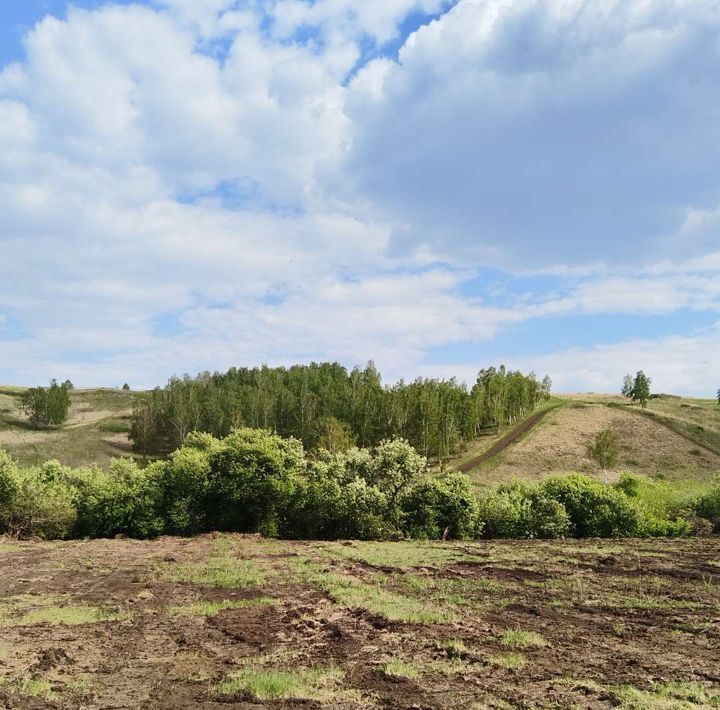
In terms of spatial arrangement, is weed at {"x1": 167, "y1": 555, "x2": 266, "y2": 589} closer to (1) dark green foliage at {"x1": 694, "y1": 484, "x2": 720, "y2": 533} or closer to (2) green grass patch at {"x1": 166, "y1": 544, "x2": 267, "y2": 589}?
(2) green grass patch at {"x1": 166, "y1": 544, "x2": 267, "y2": 589}

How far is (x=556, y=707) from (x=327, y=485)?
2906 centimetres

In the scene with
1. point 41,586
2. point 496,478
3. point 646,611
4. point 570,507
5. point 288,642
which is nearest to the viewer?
point 288,642

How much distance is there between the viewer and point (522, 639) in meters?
13.4

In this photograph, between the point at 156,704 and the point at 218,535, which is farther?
the point at 218,535

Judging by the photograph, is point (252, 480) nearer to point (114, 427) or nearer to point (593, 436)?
point (593, 436)

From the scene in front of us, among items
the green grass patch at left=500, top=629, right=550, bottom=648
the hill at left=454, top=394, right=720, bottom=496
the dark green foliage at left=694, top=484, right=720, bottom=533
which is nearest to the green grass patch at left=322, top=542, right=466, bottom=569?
the green grass patch at left=500, top=629, right=550, bottom=648

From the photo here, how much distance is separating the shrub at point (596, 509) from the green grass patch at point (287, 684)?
30.8m

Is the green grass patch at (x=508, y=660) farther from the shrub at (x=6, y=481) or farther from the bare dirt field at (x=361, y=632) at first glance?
the shrub at (x=6, y=481)

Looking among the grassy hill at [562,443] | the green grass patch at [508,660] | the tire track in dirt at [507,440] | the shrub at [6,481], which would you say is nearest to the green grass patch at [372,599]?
the green grass patch at [508,660]

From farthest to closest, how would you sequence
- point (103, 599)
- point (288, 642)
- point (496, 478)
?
point (496, 478) → point (103, 599) → point (288, 642)

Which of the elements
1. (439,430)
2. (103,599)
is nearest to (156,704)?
(103,599)

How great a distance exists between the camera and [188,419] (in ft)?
373

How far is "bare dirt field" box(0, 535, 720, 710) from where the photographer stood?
33.2ft

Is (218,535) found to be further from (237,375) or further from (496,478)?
(237,375)
